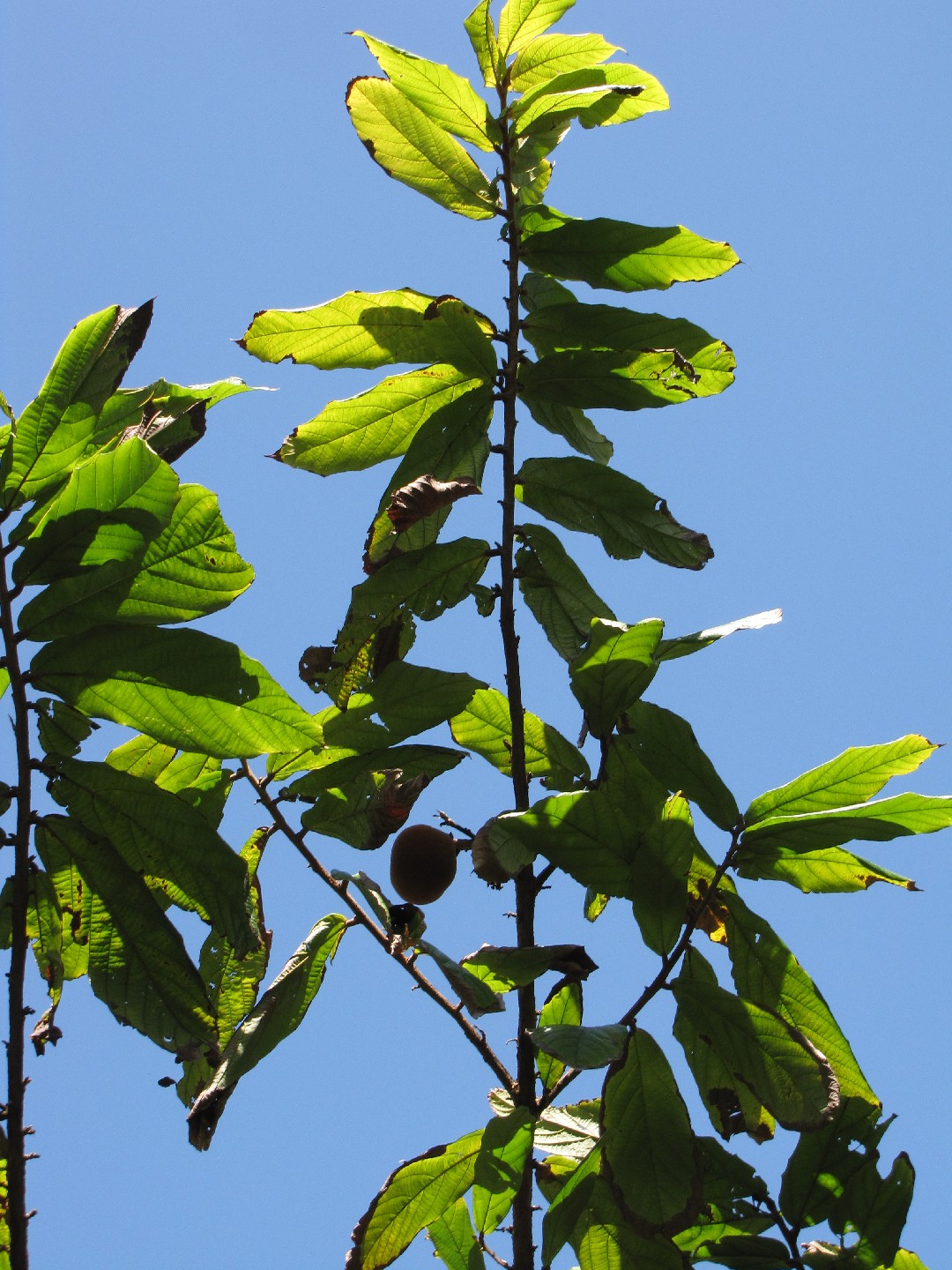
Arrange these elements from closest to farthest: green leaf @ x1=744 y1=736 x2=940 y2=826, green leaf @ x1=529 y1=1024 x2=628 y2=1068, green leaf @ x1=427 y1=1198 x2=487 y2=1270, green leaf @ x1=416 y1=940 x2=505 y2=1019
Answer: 1. green leaf @ x1=529 y1=1024 x2=628 y2=1068
2. green leaf @ x1=416 y1=940 x2=505 y2=1019
3. green leaf @ x1=744 y1=736 x2=940 y2=826
4. green leaf @ x1=427 y1=1198 x2=487 y2=1270

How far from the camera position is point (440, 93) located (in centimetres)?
223

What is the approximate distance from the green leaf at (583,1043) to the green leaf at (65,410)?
1.05 meters

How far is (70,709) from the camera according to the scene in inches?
71.5

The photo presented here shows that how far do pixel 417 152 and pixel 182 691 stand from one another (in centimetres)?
117

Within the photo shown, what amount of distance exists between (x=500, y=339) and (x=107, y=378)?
2.52ft

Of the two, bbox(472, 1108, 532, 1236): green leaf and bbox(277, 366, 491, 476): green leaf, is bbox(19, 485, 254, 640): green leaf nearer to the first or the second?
bbox(277, 366, 491, 476): green leaf

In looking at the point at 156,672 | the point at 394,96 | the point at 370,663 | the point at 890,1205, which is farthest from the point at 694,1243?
the point at 394,96

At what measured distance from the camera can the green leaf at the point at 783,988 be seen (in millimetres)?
1912

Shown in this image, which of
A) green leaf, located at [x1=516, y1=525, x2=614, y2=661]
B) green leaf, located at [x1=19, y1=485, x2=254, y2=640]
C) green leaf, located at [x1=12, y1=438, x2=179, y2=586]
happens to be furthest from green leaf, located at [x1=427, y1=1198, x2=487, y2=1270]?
green leaf, located at [x1=12, y1=438, x2=179, y2=586]

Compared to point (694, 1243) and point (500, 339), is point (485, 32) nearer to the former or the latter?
point (500, 339)

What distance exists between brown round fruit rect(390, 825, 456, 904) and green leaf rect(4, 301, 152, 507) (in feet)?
3.02

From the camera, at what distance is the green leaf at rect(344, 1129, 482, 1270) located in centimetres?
190

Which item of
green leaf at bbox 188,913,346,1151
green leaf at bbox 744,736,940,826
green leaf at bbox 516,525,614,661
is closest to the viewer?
green leaf at bbox 188,913,346,1151

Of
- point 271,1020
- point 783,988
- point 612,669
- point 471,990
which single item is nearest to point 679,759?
point 612,669
